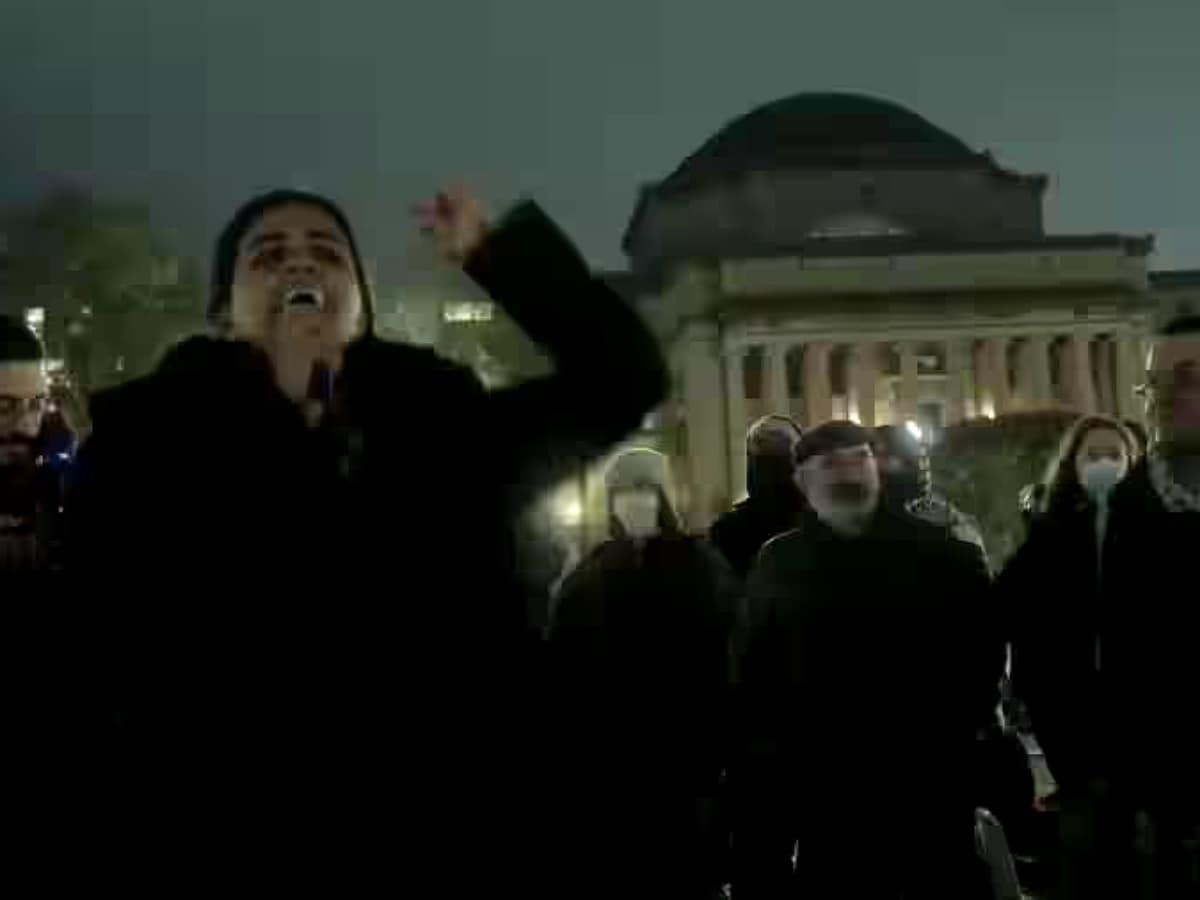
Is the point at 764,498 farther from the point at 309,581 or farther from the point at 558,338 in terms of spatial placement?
the point at 309,581

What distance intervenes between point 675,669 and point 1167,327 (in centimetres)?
221

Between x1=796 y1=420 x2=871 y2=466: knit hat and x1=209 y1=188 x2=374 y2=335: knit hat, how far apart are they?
2.74 metres

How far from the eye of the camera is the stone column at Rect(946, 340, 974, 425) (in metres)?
64.3

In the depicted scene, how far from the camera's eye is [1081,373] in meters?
63.3

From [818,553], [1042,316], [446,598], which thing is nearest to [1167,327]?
[818,553]

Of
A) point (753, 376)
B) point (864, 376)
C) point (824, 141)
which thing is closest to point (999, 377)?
point (864, 376)

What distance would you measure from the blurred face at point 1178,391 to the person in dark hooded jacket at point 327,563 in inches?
94.3

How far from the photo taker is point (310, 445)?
2.39 m

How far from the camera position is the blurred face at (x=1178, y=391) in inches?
176

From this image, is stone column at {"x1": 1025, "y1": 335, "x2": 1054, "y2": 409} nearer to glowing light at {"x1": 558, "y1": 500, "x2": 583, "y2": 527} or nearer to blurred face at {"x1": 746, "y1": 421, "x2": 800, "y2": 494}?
blurred face at {"x1": 746, "y1": 421, "x2": 800, "y2": 494}

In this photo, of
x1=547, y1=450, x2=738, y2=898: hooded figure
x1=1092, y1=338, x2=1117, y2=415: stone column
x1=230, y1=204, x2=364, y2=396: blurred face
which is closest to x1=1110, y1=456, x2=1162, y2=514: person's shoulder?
x1=547, y1=450, x2=738, y2=898: hooded figure

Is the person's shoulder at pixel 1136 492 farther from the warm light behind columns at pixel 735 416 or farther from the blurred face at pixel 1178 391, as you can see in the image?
the warm light behind columns at pixel 735 416

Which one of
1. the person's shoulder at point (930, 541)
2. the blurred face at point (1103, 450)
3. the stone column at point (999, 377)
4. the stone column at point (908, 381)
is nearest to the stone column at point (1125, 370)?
the stone column at point (999, 377)

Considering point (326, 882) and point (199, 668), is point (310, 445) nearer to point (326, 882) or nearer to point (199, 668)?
point (199, 668)
